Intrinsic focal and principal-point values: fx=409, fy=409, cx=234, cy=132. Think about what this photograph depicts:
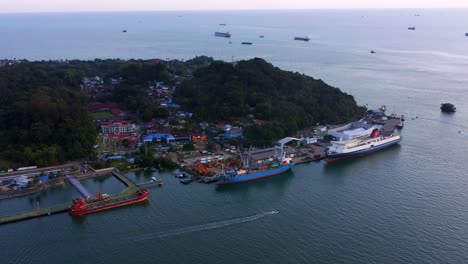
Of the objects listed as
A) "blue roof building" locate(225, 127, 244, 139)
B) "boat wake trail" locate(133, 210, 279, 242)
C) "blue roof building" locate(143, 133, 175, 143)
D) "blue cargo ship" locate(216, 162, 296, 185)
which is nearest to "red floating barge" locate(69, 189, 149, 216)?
"boat wake trail" locate(133, 210, 279, 242)

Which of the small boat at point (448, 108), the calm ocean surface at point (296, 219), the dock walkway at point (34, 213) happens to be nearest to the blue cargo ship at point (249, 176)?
the calm ocean surface at point (296, 219)

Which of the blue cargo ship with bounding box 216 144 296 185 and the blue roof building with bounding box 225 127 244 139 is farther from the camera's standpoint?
the blue roof building with bounding box 225 127 244 139

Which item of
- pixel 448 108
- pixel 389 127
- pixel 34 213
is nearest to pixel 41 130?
pixel 34 213

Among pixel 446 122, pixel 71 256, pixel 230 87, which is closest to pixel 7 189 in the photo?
pixel 71 256

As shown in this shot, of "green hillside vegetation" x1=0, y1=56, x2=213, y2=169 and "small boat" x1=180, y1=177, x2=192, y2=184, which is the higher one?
"green hillside vegetation" x1=0, y1=56, x2=213, y2=169

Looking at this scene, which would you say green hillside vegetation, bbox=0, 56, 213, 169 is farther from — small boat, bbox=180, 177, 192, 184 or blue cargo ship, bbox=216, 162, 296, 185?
blue cargo ship, bbox=216, 162, 296, 185

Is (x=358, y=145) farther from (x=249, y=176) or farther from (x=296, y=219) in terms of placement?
(x=296, y=219)

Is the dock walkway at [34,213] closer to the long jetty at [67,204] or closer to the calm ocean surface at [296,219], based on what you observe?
the long jetty at [67,204]
